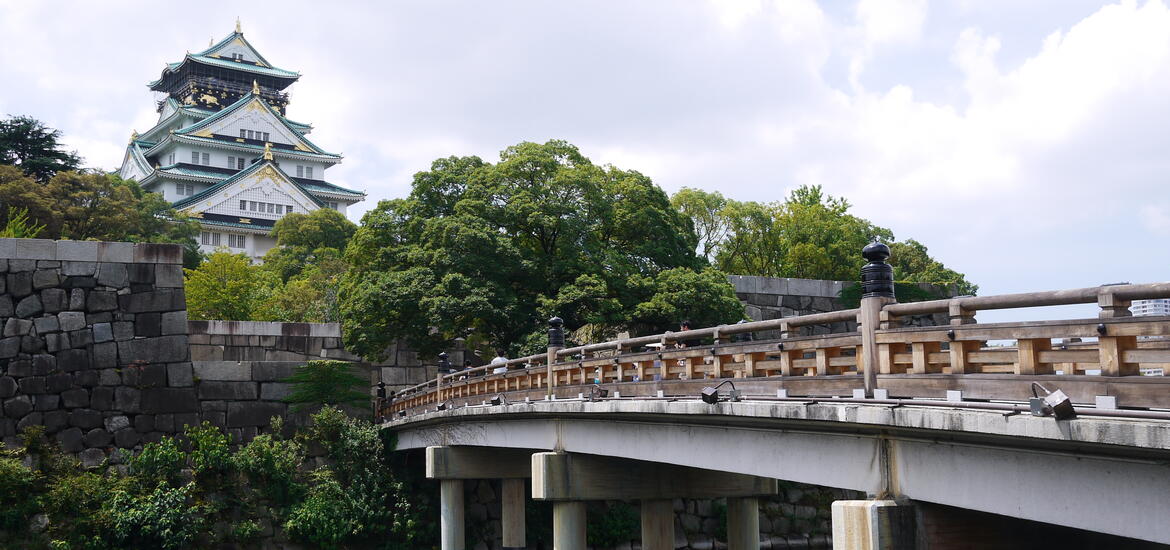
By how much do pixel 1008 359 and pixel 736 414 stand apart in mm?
3413

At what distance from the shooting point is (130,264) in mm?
27734

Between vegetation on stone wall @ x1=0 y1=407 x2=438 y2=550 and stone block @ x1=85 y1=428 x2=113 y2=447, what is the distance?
73cm

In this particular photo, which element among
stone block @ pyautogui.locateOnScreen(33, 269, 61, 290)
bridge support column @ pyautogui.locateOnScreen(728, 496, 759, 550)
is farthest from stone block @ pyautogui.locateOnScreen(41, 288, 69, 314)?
bridge support column @ pyautogui.locateOnScreen(728, 496, 759, 550)

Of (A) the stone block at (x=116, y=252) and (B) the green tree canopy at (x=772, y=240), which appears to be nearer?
(A) the stone block at (x=116, y=252)

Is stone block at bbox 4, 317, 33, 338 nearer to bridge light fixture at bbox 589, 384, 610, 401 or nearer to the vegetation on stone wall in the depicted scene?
the vegetation on stone wall

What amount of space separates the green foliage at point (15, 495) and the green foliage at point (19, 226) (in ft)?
27.2

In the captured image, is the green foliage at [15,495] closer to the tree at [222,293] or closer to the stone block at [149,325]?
the stone block at [149,325]

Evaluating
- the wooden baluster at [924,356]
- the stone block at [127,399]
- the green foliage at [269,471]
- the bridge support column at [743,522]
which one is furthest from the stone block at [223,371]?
the wooden baluster at [924,356]

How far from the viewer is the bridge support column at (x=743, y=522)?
55.5 feet

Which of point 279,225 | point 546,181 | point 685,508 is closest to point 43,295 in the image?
point 546,181

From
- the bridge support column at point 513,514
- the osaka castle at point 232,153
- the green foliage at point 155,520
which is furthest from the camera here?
the osaka castle at point 232,153

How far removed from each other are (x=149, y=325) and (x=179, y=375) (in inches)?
58.2

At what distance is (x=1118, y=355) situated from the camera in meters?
6.88

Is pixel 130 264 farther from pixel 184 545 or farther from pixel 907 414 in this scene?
pixel 907 414
